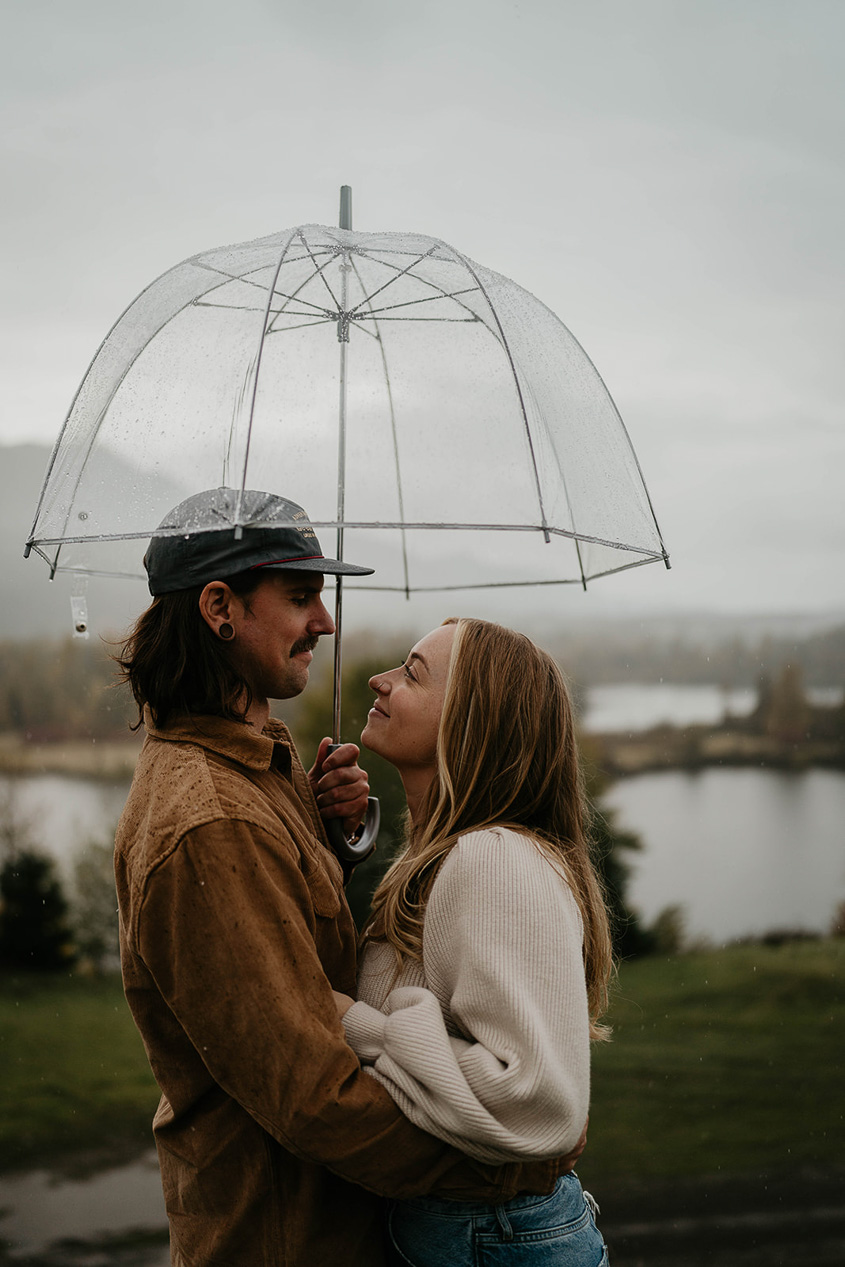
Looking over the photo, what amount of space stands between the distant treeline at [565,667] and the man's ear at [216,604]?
1612 millimetres

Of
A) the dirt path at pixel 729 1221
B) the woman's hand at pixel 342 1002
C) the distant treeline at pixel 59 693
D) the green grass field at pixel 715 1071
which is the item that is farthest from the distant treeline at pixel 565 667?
the woman's hand at pixel 342 1002

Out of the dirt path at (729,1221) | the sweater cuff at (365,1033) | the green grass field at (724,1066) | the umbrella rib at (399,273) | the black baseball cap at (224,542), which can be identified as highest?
the umbrella rib at (399,273)

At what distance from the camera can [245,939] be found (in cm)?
101

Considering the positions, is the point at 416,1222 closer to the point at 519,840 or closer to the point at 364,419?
the point at 519,840

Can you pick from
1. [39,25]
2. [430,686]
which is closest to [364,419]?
[430,686]

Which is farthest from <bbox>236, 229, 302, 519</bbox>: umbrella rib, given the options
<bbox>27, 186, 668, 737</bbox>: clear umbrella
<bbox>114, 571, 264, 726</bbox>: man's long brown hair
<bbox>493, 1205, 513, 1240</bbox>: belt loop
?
<bbox>493, 1205, 513, 1240</bbox>: belt loop

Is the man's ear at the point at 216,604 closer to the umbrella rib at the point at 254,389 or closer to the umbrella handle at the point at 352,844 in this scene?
the umbrella rib at the point at 254,389

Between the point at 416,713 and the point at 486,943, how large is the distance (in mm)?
422

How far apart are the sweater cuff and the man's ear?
48 centimetres

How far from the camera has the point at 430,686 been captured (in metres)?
A: 1.47

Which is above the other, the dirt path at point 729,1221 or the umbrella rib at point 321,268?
the umbrella rib at point 321,268

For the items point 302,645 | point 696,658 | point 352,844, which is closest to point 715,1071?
point 696,658

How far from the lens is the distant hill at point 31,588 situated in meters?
2.78

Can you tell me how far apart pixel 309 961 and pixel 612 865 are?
198 centimetres
